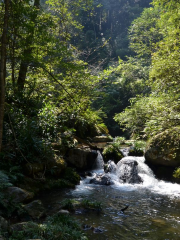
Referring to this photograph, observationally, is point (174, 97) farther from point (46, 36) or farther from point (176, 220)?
point (46, 36)

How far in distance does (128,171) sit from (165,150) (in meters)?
2.10

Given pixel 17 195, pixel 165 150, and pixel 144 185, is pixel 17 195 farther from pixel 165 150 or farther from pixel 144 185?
pixel 165 150

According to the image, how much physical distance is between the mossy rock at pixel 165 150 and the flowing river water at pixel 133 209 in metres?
0.98

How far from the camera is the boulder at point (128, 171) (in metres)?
10.9

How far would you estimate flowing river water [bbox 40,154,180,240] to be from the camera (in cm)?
518

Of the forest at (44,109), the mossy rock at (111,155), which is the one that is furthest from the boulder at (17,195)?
the mossy rock at (111,155)

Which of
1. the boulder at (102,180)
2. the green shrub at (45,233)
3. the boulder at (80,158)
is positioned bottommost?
the boulder at (102,180)

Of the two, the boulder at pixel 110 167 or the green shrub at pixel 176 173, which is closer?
the green shrub at pixel 176 173

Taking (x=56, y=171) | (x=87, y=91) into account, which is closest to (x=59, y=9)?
(x=87, y=91)

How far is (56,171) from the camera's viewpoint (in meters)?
9.00

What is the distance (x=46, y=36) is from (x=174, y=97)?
548 centimetres

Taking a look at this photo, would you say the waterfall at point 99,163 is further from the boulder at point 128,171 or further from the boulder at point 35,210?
the boulder at point 35,210

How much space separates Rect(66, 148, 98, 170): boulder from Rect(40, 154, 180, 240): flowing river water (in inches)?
36.4

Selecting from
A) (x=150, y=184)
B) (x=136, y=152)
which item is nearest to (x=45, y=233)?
(x=150, y=184)
